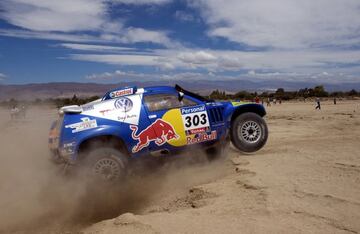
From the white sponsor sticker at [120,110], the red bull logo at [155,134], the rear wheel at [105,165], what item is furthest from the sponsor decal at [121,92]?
the rear wheel at [105,165]

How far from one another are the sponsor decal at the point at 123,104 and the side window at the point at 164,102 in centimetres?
34

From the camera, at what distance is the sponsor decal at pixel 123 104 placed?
695 centimetres

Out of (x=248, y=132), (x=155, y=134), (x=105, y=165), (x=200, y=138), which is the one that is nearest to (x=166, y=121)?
(x=155, y=134)

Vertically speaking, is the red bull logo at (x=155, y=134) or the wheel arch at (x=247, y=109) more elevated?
the wheel arch at (x=247, y=109)

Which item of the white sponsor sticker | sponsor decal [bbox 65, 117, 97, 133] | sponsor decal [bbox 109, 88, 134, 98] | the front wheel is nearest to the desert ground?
the front wheel

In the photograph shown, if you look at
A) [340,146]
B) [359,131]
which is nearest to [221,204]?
[340,146]

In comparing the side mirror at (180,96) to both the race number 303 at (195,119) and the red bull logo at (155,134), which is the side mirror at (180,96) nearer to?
the race number 303 at (195,119)

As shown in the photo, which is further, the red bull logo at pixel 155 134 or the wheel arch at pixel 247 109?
the wheel arch at pixel 247 109

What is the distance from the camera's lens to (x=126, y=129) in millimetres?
6828

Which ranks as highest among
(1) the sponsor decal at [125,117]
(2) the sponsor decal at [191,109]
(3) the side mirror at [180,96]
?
(3) the side mirror at [180,96]

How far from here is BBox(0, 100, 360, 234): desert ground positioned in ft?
15.2

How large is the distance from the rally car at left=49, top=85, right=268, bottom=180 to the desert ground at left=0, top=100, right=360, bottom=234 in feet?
1.70

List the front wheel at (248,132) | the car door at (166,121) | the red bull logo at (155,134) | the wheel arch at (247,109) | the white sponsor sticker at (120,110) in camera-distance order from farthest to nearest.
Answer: the wheel arch at (247,109) < the front wheel at (248,132) < the car door at (166,121) < the red bull logo at (155,134) < the white sponsor sticker at (120,110)

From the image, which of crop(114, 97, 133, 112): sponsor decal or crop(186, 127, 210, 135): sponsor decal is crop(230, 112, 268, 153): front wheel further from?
crop(114, 97, 133, 112): sponsor decal
